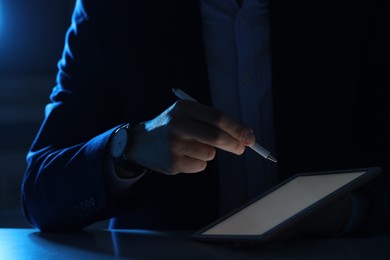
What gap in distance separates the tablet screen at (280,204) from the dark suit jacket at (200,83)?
0.28m

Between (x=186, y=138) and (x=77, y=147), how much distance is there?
0.27 meters

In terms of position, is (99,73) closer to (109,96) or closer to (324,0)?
(109,96)

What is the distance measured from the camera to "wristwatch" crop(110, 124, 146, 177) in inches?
38.1

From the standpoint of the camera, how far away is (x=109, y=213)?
41.8 inches

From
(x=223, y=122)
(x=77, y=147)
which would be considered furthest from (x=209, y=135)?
(x=77, y=147)

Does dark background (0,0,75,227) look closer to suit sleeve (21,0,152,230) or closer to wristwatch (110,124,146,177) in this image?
suit sleeve (21,0,152,230)

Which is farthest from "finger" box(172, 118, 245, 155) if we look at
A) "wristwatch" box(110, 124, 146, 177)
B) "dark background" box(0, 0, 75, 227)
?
"dark background" box(0, 0, 75, 227)

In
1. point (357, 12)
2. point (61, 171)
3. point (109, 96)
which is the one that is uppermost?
point (357, 12)

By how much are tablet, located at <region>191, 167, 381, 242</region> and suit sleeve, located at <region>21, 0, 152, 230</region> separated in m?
0.20

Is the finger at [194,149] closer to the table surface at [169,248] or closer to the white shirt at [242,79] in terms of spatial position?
the table surface at [169,248]

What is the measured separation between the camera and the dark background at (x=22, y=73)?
255cm

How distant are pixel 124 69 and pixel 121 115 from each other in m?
0.10

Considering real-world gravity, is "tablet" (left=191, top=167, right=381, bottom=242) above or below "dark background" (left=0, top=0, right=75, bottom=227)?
below

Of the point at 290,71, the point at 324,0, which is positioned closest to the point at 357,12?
the point at 324,0
